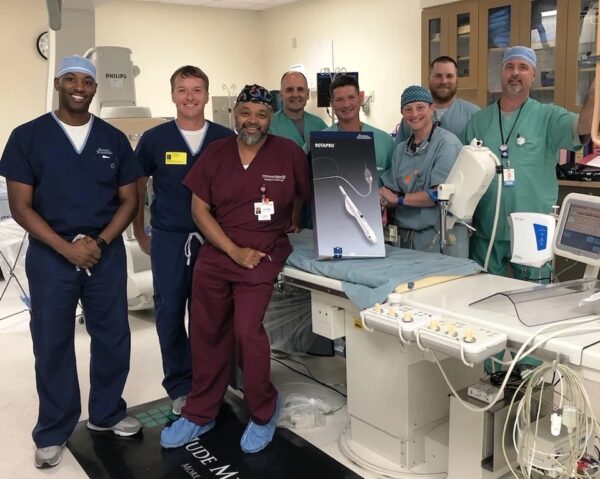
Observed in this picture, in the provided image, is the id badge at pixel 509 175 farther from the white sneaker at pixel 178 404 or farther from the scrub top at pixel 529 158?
the white sneaker at pixel 178 404

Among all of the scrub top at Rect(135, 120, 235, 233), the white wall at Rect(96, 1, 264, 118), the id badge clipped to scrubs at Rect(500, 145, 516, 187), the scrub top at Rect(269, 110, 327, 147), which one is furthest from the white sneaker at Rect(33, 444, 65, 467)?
the white wall at Rect(96, 1, 264, 118)

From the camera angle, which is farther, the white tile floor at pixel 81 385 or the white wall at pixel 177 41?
the white wall at pixel 177 41

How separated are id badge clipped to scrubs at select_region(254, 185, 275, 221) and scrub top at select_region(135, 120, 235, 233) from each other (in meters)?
0.36

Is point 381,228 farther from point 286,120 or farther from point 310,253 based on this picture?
point 286,120

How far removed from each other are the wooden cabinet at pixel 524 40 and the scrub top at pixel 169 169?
2.72 metres

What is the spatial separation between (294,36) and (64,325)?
548 cm

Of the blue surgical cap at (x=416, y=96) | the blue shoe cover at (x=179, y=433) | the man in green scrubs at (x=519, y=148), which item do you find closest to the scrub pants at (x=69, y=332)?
the blue shoe cover at (x=179, y=433)

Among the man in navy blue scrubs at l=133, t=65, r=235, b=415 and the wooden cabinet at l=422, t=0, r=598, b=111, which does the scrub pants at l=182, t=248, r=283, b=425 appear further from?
the wooden cabinet at l=422, t=0, r=598, b=111

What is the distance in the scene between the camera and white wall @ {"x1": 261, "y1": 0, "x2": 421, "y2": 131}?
5.80 metres

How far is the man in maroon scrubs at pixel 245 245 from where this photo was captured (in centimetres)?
238

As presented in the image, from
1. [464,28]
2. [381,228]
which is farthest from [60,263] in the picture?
[464,28]

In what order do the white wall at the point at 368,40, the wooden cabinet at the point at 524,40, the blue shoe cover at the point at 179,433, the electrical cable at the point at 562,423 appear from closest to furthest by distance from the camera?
1. the electrical cable at the point at 562,423
2. the blue shoe cover at the point at 179,433
3. the wooden cabinet at the point at 524,40
4. the white wall at the point at 368,40

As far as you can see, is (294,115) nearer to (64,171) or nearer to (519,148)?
(519,148)

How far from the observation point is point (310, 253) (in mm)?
2480
